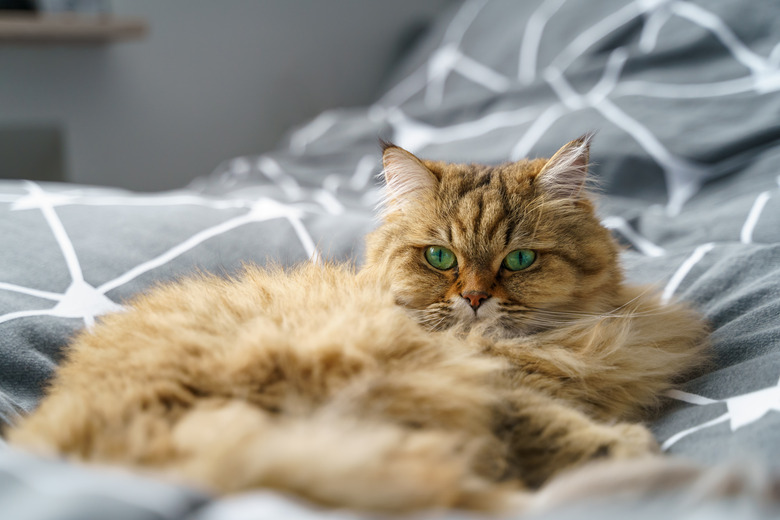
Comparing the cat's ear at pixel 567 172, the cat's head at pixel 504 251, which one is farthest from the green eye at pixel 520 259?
the cat's ear at pixel 567 172

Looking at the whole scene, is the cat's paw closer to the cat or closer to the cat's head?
the cat

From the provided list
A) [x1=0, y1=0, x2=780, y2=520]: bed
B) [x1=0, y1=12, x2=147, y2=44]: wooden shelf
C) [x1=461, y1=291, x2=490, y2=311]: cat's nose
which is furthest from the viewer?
[x1=0, y1=12, x2=147, y2=44]: wooden shelf

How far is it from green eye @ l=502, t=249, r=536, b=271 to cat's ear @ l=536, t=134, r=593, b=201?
13 centimetres

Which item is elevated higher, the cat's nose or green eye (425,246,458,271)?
green eye (425,246,458,271)

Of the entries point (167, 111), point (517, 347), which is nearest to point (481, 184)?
point (517, 347)

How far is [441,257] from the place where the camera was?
1084 mm

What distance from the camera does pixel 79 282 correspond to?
47.7 inches

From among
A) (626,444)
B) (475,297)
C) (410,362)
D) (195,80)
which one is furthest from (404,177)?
(195,80)

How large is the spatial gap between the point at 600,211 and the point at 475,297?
78 cm

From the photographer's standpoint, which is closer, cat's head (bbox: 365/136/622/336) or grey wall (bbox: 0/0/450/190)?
cat's head (bbox: 365/136/622/336)

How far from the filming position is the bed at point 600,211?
527 millimetres

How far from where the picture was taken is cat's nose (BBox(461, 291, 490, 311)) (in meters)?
1.01

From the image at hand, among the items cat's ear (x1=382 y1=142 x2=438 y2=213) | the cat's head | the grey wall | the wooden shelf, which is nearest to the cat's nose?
the cat's head

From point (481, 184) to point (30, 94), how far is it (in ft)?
9.81
